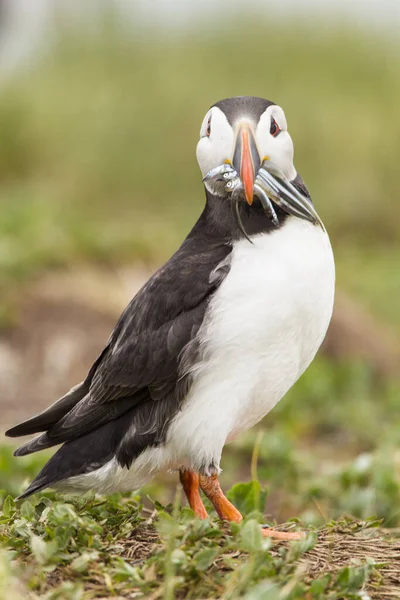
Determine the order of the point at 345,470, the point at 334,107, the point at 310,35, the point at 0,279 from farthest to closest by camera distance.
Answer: the point at 310,35 < the point at 334,107 < the point at 0,279 < the point at 345,470

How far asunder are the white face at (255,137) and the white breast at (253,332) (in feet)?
0.79

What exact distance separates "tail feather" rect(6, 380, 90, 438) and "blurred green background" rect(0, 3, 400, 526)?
3.49 feet

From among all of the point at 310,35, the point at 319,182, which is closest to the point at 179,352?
the point at 319,182

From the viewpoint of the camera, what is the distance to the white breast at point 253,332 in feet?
12.4

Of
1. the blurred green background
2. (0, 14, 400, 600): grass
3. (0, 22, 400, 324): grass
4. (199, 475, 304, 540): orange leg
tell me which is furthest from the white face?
(0, 22, 400, 324): grass

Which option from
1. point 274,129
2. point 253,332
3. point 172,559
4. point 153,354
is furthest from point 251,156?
point 172,559

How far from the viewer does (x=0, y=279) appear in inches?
323

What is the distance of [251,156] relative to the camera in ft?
12.3

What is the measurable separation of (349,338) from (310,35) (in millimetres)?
11489

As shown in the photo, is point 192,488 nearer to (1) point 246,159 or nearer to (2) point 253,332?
(2) point 253,332

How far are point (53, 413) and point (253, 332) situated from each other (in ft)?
3.42

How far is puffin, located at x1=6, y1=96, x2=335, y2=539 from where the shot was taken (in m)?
3.81

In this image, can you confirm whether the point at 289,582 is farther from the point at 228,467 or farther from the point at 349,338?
the point at 349,338

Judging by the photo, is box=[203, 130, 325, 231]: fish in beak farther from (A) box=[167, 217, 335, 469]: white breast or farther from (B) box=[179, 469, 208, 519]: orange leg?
(B) box=[179, 469, 208, 519]: orange leg
